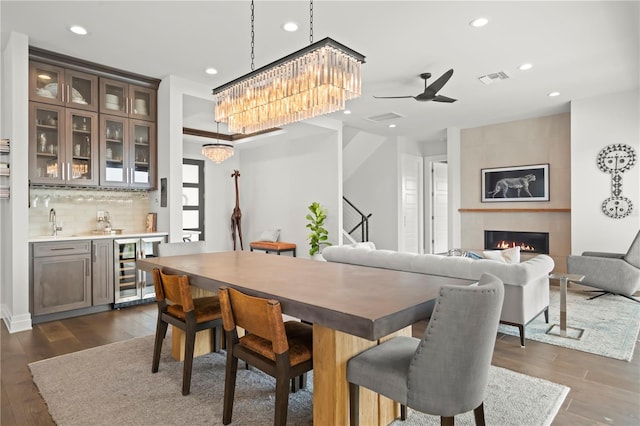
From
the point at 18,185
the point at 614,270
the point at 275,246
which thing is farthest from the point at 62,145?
the point at 614,270

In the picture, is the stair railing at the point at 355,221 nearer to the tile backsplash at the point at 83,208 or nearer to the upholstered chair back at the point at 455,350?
the tile backsplash at the point at 83,208

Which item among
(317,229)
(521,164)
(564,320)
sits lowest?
(564,320)

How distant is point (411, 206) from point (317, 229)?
2.91 m

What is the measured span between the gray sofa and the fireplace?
10.3 ft

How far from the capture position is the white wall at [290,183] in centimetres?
680

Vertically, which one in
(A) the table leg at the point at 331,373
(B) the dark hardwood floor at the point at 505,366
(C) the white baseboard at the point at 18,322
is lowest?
(B) the dark hardwood floor at the point at 505,366

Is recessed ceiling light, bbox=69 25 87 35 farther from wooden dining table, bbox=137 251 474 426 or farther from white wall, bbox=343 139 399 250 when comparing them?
white wall, bbox=343 139 399 250

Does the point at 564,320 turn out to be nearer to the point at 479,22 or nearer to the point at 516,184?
the point at 479,22

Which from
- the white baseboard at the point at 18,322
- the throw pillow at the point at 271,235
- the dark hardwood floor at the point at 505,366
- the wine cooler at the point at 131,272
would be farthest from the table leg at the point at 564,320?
the throw pillow at the point at 271,235

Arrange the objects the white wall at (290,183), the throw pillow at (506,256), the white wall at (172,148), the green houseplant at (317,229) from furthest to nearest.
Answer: the white wall at (290,183), the green houseplant at (317,229), the white wall at (172,148), the throw pillow at (506,256)

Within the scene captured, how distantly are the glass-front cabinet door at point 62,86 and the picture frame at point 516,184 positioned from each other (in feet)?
21.1

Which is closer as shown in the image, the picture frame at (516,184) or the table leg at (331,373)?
the table leg at (331,373)

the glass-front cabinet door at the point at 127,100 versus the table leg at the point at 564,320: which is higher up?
the glass-front cabinet door at the point at 127,100

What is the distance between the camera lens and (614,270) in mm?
4535
